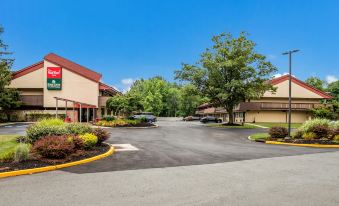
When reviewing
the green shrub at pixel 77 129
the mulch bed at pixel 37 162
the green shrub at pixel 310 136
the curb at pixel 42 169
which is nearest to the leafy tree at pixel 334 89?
the green shrub at pixel 310 136

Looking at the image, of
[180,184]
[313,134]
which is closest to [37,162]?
[180,184]

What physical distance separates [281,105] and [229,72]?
66.8 ft

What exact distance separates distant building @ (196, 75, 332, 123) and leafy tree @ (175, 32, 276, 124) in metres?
14.8

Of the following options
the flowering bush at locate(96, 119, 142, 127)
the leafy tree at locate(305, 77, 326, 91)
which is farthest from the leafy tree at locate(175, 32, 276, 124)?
the leafy tree at locate(305, 77, 326, 91)

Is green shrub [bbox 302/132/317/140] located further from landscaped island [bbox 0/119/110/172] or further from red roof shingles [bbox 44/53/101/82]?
red roof shingles [bbox 44/53/101/82]

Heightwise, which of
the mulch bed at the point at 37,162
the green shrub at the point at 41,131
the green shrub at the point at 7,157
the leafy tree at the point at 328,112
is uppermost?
the leafy tree at the point at 328,112

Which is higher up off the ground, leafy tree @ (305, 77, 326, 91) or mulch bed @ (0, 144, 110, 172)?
leafy tree @ (305, 77, 326, 91)

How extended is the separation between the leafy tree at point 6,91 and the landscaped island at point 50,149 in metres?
32.7

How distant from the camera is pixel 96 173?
30.8 feet

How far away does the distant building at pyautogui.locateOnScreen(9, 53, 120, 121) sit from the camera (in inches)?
1892

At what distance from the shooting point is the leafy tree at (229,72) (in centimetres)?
4006

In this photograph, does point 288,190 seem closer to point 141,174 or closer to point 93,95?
point 141,174

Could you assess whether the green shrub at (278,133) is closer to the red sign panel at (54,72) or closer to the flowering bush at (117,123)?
the flowering bush at (117,123)

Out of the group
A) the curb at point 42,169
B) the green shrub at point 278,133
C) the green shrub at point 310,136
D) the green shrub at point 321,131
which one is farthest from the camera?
the green shrub at point 278,133
